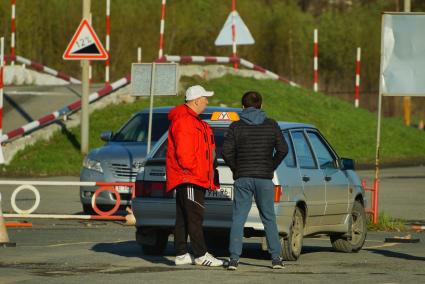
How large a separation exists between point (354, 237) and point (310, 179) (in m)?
1.59

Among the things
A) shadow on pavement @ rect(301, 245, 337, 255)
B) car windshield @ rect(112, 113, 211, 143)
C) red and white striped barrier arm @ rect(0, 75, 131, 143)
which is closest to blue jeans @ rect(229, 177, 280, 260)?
shadow on pavement @ rect(301, 245, 337, 255)

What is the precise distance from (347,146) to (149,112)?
15471mm

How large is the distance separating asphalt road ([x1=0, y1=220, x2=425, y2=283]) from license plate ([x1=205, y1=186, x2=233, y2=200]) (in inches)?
28.3

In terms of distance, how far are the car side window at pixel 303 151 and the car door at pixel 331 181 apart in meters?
0.13

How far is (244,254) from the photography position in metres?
16.5

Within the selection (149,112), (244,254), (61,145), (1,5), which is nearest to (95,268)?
(244,254)

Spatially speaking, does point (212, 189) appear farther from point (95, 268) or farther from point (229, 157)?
point (95, 268)

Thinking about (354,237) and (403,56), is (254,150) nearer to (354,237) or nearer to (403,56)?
(354,237)

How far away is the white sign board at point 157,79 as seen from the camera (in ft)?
78.4

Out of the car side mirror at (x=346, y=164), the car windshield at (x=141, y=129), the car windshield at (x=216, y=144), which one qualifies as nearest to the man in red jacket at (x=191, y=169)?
the car windshield at (x=216, y=144)

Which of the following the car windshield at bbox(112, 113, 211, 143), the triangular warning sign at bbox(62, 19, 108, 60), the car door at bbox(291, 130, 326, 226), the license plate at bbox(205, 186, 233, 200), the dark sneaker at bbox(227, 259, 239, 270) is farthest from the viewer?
the triangular warning sign at bbox(62, 19, 108, 60)

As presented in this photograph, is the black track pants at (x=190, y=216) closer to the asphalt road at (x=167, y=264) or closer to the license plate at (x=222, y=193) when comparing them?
the asphalt road at (x=167, y=264)

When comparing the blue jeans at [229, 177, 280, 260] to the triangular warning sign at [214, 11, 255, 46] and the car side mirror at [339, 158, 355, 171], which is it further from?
the triangular warning sign at [214, 11, 255, 46]

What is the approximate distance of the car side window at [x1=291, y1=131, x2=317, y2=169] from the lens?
15.9 meters
